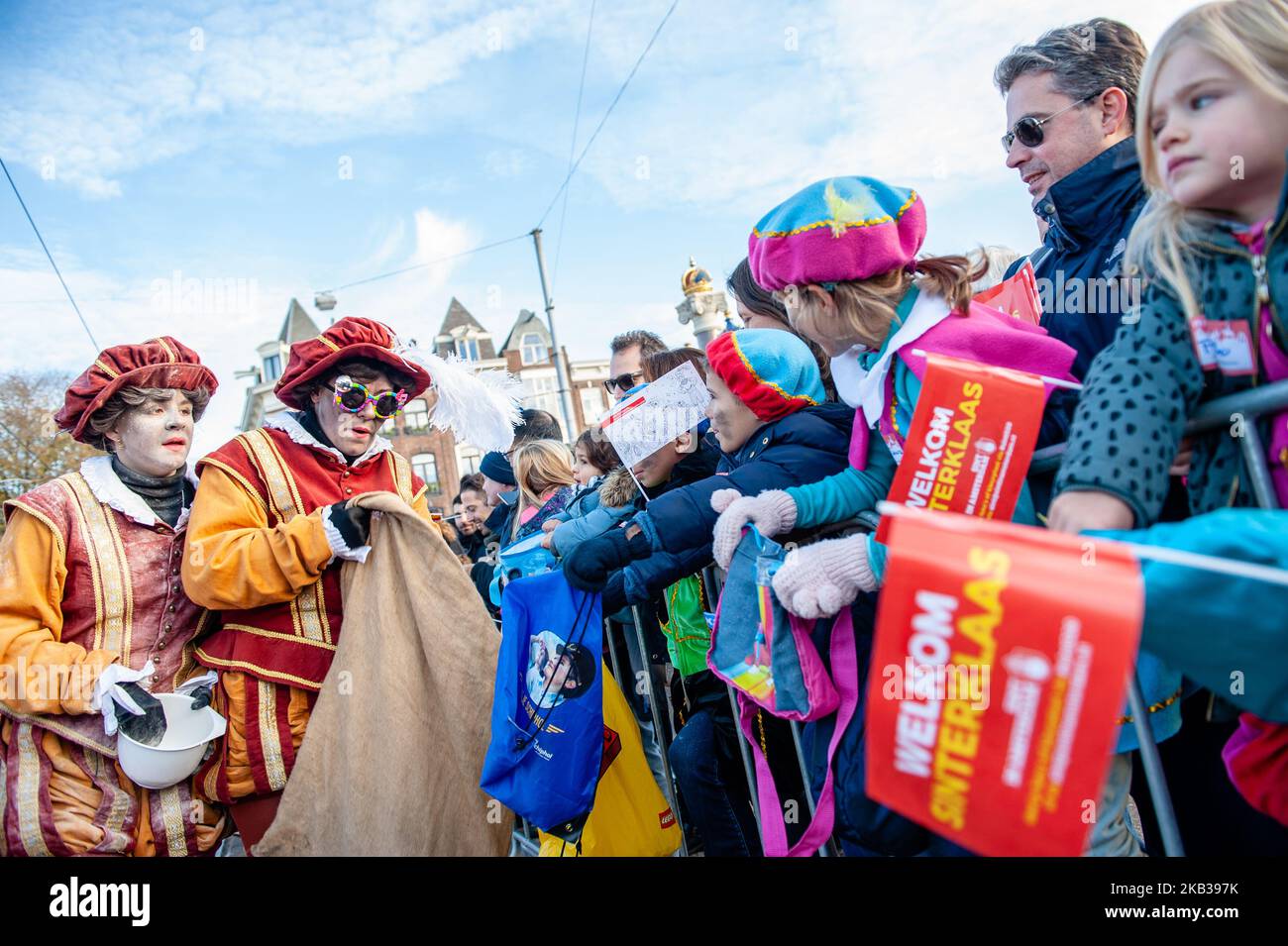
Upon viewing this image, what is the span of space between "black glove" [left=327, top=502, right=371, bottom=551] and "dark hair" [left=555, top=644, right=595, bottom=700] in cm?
76

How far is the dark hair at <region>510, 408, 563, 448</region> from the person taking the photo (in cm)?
556

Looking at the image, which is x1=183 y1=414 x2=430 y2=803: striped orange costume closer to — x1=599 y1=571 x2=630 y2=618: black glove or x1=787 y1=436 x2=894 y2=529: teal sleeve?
x1=599 y1=571 x2=630 y2=618: black glove

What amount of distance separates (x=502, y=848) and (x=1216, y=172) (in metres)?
2.85

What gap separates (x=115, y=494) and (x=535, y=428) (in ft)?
9.96

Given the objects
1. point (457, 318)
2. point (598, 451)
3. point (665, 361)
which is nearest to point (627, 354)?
point (598, 451)

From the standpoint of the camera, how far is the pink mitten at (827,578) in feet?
5.87

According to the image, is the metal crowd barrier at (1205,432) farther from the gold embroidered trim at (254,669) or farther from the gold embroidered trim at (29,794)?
the gold embroidered trim at (29,794)

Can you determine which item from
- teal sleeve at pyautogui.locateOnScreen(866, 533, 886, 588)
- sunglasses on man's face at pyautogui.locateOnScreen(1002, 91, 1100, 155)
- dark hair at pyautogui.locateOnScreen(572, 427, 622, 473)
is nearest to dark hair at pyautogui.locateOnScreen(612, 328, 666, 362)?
dark hair at pyautogui.locateOnScreen(572, 427, 622, 473)

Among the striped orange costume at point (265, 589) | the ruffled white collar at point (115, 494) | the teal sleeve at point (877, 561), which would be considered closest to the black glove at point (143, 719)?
the striped orange costume at point (265, 589)

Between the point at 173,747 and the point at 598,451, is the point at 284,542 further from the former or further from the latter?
the point at 598,451

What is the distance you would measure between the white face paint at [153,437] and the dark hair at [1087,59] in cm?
297

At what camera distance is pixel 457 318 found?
43938 millimetres
